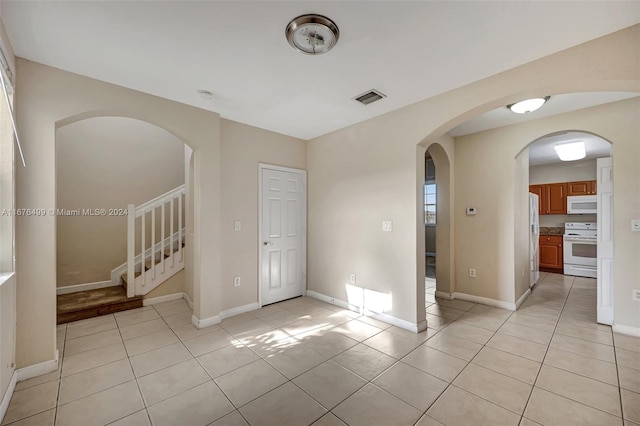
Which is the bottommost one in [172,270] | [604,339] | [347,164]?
[604,339]

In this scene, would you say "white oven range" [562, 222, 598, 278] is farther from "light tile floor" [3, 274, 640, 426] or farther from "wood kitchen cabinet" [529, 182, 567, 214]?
"light tile floor" [3, 274, 640, 426]

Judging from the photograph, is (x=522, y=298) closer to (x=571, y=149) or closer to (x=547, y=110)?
(x=571, y=149)

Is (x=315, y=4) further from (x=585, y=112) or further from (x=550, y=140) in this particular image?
(x=550, y=140)

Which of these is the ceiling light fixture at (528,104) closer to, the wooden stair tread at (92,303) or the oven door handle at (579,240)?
the oven door handle at (579,240)

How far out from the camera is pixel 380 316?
3361 mm

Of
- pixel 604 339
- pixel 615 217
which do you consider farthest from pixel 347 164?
pixel 604 339

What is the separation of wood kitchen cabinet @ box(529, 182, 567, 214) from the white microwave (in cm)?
10

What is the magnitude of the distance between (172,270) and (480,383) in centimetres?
420

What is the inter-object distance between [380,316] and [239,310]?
1898mm

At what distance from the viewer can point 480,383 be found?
2.09 meters

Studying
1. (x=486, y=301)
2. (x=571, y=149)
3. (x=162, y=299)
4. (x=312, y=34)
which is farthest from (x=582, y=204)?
(x=162, y=299)

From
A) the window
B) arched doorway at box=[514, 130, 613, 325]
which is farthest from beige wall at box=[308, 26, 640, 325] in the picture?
the window

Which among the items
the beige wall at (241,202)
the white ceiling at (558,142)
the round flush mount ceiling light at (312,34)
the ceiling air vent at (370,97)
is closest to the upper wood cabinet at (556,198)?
the white ceiling at (558,142)

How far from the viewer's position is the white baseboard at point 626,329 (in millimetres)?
2877
